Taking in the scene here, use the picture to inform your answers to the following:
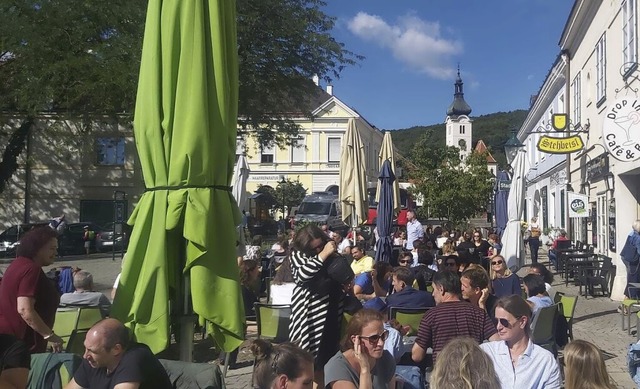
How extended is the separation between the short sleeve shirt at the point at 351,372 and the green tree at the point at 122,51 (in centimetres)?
1354

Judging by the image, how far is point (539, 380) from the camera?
4.09 metres

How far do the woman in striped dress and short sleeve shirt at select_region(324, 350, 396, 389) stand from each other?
938mm

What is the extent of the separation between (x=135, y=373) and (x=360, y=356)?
1324 millimetres

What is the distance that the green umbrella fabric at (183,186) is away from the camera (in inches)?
150

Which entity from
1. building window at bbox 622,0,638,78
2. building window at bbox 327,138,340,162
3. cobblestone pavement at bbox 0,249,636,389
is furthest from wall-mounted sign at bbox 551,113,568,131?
building window at bbox 327,138,340,162

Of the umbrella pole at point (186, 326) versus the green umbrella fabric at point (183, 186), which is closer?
the green umbrella fabric at point (183, 186)

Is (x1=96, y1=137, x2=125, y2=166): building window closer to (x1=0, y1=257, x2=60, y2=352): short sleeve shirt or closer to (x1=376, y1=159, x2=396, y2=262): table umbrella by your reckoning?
(x1=376, y1=159, x2=396, y2=262): table umbrella

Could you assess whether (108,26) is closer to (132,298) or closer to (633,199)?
(633,199)

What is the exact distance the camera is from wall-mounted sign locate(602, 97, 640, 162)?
10.8 m

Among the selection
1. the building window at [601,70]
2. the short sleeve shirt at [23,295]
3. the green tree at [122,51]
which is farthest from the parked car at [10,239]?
the short sleeve shirt at [23,295]

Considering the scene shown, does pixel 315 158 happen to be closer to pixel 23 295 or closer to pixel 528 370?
pixel 23 295

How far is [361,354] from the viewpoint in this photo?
3.88 m

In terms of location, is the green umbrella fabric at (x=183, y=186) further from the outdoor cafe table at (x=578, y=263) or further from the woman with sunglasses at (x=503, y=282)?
the outdoor cafe table at (x=578, y=263)

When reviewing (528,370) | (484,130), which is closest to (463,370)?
(528,370)
